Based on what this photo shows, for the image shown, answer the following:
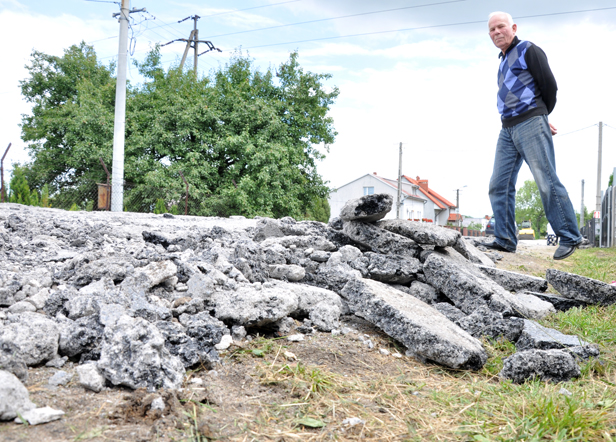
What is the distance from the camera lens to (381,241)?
3867 mm

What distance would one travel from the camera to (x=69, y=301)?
7.73ft

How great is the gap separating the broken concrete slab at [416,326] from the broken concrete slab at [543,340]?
0.31 m

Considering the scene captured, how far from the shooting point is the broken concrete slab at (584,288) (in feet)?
12.2

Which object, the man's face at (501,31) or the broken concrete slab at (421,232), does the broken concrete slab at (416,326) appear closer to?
the broken concrete slab at (421,232)

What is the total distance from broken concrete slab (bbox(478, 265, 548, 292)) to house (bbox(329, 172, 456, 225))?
1380 inches

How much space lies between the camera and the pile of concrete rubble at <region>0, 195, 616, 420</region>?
194 centimetres

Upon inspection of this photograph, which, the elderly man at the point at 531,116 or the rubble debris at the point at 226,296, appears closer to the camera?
the rubble debris at the point at 226,296

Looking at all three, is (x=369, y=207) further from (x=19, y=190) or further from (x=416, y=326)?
(x=19, y=190)

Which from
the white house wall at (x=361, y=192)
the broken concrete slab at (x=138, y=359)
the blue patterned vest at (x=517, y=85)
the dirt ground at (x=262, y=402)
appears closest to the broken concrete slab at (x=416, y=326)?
the dirt ground at (x=262, y=402)

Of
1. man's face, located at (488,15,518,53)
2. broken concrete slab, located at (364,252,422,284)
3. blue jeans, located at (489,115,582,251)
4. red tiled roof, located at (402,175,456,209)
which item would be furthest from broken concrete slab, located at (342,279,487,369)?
red tiled roof, located at (402,175,456,209)

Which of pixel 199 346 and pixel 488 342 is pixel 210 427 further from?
pixel 488 342

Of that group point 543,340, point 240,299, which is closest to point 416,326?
point 543,340

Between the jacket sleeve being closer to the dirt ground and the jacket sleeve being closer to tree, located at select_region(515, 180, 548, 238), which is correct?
the dirt ground

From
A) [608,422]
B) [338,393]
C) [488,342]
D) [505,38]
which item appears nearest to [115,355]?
[338,393]
